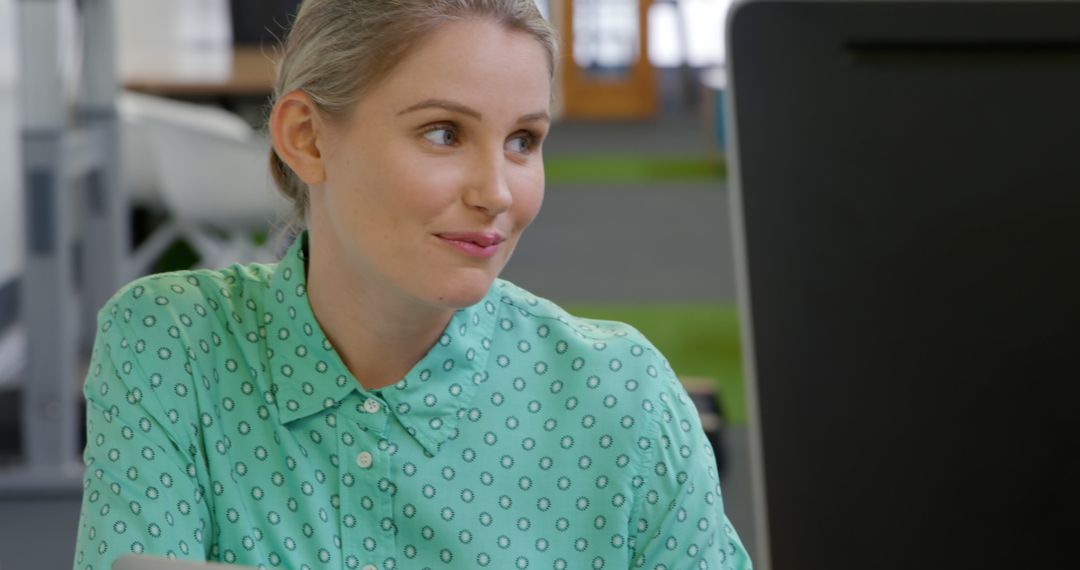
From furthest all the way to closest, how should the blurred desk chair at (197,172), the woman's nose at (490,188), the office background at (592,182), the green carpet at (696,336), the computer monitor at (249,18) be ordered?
the computer monitor at (249,18), the blurred desk chair at (197,172), the green carpet at (696,336), the office background at (592,182), the woman's nose at (490,188)

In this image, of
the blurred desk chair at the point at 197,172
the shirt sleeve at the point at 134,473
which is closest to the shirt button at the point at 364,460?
the shirt sleeve at the point at 134,473

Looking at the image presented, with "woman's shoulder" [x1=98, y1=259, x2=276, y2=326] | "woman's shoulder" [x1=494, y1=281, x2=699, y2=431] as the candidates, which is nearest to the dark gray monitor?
"woman's shoulder" [x1=494, y1=281, x2=699, y2=431]

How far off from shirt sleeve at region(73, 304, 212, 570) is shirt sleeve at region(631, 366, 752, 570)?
1.08 feet

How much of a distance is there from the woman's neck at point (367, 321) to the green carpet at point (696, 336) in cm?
282

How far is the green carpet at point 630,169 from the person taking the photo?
8117mm

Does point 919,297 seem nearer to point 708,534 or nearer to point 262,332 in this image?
point 708,534

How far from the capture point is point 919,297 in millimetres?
679

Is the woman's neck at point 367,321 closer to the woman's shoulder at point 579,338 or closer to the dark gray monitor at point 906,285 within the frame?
the woman's shoulder at point 579,338

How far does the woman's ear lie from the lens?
3.68 feet

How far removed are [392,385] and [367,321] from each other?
0.05 m

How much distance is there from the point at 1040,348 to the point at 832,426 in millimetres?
106

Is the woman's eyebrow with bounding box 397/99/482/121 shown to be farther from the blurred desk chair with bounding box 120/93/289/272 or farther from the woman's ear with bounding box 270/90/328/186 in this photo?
the blurred desk chair with bounding box 120/93/289/272

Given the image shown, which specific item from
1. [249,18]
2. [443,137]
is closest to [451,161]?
[443,137]

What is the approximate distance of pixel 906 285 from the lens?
68 cm
